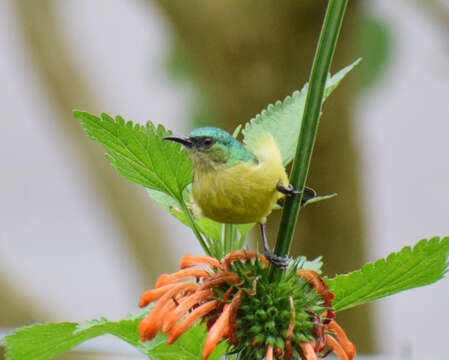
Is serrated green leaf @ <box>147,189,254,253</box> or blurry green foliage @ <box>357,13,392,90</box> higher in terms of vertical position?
blurry green foliage @ <box>357,13,392,90</box>

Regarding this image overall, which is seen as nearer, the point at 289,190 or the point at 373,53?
the point at 289,190

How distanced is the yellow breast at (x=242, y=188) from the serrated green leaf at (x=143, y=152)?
0.7 inches

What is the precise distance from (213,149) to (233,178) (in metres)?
0.03

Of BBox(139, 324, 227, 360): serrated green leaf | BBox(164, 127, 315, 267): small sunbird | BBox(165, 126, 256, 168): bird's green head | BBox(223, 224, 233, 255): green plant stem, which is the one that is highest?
BBox(165, 126, 256, 168): bird's green head

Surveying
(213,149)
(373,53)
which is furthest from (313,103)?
(373,53)

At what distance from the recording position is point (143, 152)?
0.58 meters

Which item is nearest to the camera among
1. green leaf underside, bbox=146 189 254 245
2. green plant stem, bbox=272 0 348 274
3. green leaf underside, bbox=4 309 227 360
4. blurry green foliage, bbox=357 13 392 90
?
green plant stem, bbox=272 0 348 274

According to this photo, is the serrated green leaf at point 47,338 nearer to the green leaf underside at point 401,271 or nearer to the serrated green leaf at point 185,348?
the serrated green leaf at point 185,348

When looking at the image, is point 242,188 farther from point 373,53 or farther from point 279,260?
point 373,53

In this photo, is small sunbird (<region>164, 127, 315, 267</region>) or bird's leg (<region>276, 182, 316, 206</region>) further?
small sunbird (<region>164, 127, 315, 267</region>)

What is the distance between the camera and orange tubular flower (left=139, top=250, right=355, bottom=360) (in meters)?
0.58

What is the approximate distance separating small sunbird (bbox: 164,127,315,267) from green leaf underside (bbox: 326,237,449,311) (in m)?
0.08

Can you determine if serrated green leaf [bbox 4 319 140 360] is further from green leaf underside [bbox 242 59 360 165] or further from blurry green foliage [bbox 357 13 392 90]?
blurry green foliage [bbox 357 13 392 90]

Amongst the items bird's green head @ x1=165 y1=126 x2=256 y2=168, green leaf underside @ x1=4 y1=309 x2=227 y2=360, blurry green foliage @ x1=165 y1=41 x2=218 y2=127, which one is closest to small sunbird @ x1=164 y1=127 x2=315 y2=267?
bird's green head @ x1=165 y1=126 x2=256 y2=168
